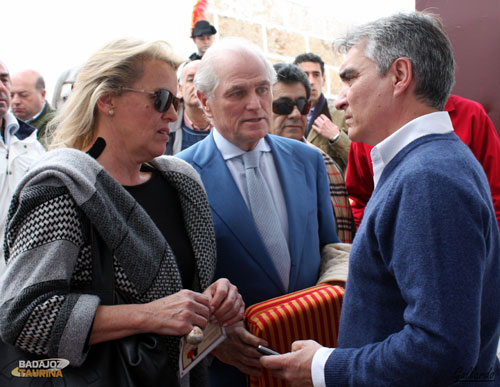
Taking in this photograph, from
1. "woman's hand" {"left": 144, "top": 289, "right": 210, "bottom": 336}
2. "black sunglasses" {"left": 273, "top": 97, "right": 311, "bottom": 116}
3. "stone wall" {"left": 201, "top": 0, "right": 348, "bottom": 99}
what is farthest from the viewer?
"stone wall" {"left": 201, "top": 0, "right": 348, "bottom": 99}

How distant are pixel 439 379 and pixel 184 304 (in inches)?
30.5

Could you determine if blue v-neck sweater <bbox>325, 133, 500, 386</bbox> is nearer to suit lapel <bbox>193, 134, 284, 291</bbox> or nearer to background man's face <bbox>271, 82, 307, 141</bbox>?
suit lapel <bbox>193, 134, 284, 291</bbox>

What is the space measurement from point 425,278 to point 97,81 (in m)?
1.34

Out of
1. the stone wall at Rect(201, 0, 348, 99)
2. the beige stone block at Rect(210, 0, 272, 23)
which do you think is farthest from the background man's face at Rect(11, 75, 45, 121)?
the beige stone block at Rect(210, 0, 272, 23)

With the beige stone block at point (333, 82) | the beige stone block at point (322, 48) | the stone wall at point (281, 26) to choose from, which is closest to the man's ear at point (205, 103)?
the stone wall at point (281, 26)

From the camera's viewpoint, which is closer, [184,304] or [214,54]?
[184,304]

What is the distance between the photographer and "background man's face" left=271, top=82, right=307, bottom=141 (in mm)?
3385

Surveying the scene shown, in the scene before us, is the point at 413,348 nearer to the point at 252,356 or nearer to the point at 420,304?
the point at 420,304

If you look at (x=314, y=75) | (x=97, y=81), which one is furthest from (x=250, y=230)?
(x=314, y=75)

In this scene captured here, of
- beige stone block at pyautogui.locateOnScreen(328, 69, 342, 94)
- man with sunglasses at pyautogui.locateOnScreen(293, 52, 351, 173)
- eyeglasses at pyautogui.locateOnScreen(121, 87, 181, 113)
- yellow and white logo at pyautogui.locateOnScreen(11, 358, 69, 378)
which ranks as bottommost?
beige stone block at pyautogui.locateOnScreen(328, 69, 342, 94)

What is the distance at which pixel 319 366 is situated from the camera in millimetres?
1407

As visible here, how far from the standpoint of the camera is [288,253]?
2244 mm

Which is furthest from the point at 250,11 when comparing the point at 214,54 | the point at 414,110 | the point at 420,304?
the point at 420,304

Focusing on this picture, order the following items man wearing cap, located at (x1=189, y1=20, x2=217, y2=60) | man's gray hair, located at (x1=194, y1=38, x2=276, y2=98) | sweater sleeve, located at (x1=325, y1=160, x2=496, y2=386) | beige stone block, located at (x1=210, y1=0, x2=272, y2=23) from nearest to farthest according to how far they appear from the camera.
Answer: sweater sleeve, located at (x1=325, y1=160, x2=496, y2=386)
man's gray hair, located at (x1=194, y1=38, x2=276, y2=98)
man wearing cap, located at (x1=189, y1=20, x2=217, y2=60)
beige stone block, located at (x1=210, y1=0, x2=272, y2=23)
